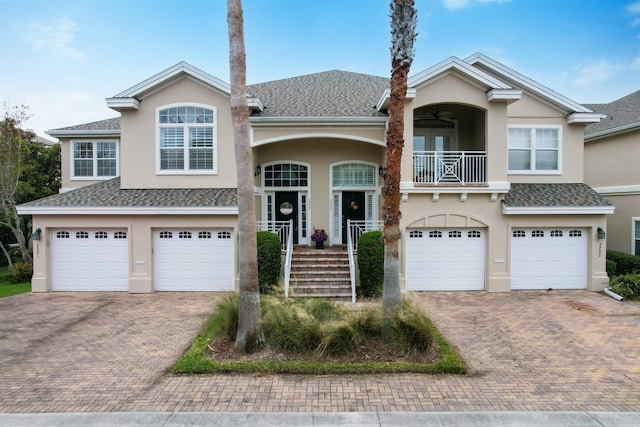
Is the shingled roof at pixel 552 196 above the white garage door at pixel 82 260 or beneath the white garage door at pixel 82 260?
above

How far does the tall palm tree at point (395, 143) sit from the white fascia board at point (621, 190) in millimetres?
12361

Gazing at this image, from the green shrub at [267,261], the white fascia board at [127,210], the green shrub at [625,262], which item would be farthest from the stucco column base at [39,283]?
the green shrub at [625,262]

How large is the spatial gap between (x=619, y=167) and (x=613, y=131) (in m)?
1.50

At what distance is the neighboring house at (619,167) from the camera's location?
13930mm

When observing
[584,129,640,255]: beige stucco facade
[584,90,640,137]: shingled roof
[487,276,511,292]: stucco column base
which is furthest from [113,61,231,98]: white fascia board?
[584,129,640,255]: beige stucco facade

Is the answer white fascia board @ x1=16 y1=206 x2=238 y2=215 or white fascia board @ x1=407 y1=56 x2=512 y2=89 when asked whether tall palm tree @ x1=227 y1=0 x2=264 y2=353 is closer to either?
white fascia board @ x1=16 y1=206 x2=238 y2=215

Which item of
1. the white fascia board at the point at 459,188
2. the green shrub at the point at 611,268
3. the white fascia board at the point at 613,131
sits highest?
the white fascia board at the point at 613,131

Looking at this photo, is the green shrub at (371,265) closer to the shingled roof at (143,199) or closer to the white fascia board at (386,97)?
the white fascia board at (386,97)

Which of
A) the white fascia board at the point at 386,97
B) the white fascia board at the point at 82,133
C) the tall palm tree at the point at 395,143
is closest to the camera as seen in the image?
the tall palm tree at the point at 395,143

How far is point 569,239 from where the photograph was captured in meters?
12.7

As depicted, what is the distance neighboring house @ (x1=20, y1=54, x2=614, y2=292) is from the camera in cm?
1210

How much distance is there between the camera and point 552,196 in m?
12.6

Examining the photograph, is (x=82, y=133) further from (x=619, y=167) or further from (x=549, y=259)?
(x=619, y=167)

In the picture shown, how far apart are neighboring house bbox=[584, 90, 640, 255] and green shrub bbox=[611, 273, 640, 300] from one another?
10.1 feet
